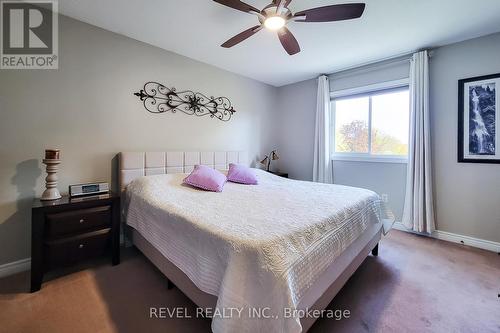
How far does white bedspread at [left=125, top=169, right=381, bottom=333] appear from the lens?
996 millimetres

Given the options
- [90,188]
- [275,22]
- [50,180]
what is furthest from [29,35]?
[275,22]

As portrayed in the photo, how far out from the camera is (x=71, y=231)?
6.18ft

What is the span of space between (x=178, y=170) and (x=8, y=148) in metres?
1.59

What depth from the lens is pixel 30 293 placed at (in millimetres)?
1709

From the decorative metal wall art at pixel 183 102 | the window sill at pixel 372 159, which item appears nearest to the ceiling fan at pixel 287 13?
the decorative metal wall art at pixel 183 102

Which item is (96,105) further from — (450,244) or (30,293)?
(450,244)

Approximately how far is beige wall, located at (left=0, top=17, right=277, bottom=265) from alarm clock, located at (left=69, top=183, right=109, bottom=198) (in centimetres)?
26

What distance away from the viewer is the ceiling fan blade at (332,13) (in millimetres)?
1545

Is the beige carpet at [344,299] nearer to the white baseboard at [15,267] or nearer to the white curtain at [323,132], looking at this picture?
the white baseboard at [15,267]

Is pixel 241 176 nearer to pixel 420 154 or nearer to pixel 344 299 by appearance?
pixel 344 299

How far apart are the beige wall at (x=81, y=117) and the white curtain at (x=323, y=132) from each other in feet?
6.74

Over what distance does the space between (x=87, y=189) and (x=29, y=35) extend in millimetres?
1580

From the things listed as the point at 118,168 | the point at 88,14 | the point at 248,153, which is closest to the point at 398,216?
the point at 248,153

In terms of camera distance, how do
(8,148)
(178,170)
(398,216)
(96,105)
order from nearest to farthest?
(8,148)
(96,105)
(178,170)
(398,216)
